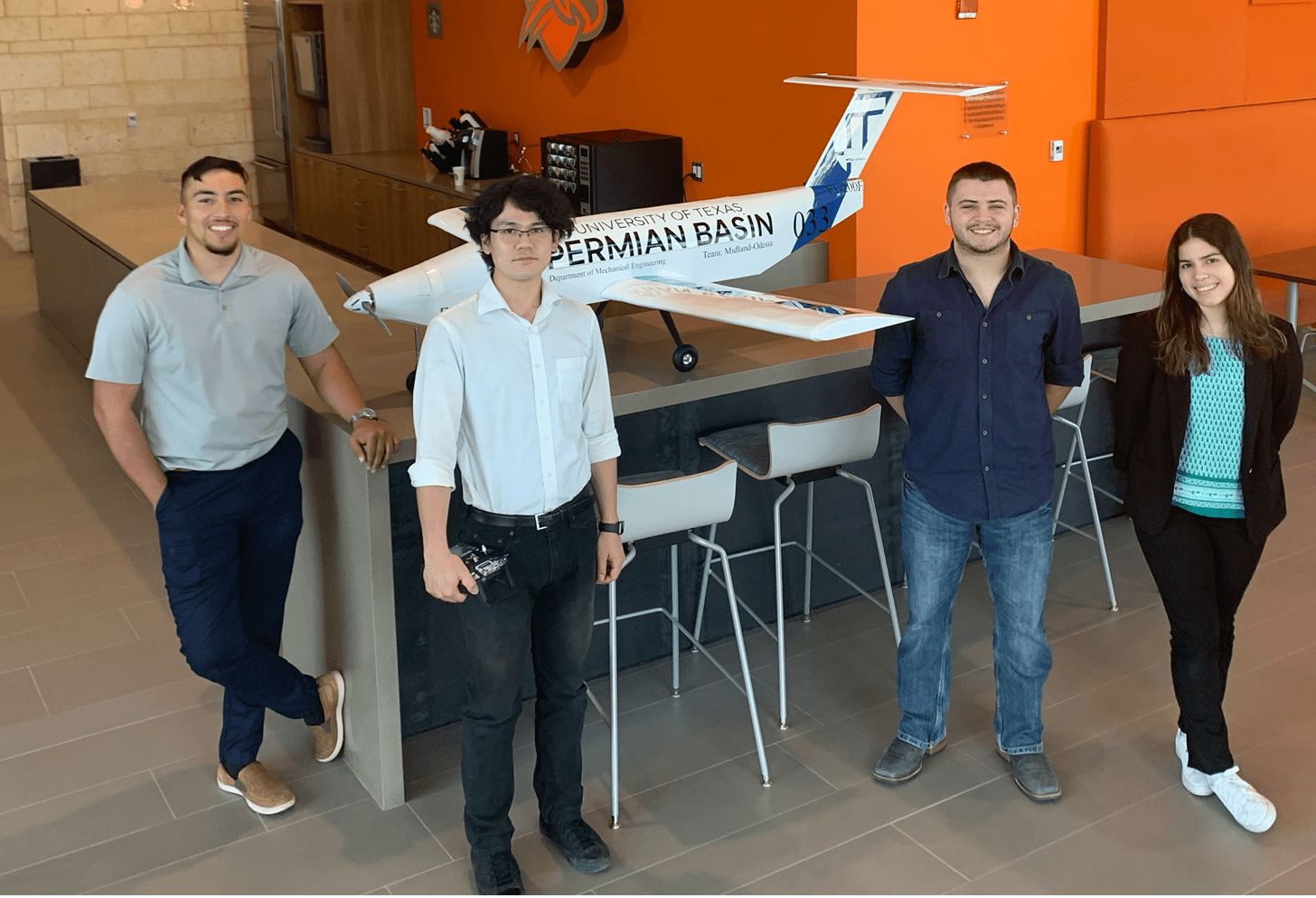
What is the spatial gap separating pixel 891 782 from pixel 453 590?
52.3 inches

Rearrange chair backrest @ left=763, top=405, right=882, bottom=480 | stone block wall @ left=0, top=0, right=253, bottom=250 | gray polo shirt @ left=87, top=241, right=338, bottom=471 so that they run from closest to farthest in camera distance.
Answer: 1. gray polo shirt @ left=87, top=241, right=338, bottom=471
2. chair backrest @ left=763, top=405, right=882, bottom=480
3. stone block wall @ left=0, top=0, right=253, bottom=250

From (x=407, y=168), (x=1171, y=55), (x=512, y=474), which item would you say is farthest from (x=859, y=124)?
(x=407, y=168)

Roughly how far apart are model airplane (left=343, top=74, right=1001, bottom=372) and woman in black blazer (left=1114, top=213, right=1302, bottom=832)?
0.61 m

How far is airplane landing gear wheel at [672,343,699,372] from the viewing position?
350 cm

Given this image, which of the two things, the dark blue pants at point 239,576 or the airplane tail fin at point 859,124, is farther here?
the airplane tail fin at point 859,124

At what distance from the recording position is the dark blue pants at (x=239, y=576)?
2.90m

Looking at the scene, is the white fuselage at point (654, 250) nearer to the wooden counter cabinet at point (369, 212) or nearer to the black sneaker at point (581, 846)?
the black sneaker at point (581, 846)

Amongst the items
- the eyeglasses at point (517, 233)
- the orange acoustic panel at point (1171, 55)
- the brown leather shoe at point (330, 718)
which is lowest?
the brown leather shoe at point (330, 718)

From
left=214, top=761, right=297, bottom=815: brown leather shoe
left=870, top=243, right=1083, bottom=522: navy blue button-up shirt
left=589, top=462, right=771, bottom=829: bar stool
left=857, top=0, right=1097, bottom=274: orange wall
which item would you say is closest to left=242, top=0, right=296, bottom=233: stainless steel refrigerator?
left=857, top=0, right=1097, bottom=274: orange wall

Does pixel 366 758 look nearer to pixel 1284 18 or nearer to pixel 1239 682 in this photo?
pixel 1239 682

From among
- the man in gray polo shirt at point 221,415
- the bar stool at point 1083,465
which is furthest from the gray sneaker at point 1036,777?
the man in gray polo shirt at point 221,415

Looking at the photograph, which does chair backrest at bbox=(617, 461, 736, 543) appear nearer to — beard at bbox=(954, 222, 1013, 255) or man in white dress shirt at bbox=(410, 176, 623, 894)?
man in white dress shirt at bbox=(410, 176, 623, 894)

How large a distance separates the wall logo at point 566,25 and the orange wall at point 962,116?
A: 5.94ft

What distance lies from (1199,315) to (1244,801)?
112cm
